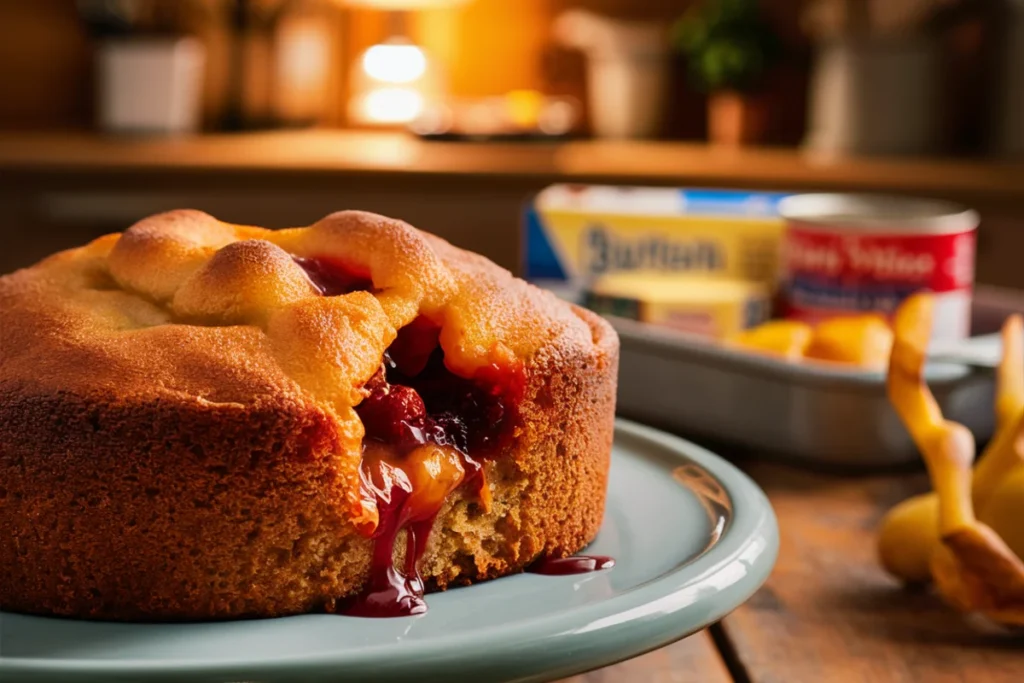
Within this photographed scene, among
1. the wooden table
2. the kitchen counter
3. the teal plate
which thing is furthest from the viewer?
the kitchen counter

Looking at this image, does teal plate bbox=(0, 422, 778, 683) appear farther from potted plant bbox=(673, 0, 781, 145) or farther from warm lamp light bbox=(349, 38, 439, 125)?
warm lamp light bbox=(349, 38, 439, 125)

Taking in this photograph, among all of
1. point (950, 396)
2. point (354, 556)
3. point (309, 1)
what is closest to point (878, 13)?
point (309, 1)

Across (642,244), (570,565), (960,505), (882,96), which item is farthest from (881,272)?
(882,96)

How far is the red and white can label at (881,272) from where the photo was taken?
1306mm

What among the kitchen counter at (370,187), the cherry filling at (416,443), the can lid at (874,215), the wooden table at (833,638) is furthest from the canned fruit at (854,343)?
the kitchen counter at (370,187)

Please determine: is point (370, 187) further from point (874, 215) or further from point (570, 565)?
point (570, 565)

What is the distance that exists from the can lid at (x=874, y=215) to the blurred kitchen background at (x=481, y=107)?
0.89 metres

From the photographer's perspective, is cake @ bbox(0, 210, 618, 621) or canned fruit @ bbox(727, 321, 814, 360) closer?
cake @ bbox(0, 210, 618, 621)

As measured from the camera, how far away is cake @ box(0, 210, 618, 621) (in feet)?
1.93

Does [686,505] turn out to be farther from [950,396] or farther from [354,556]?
[950,396]

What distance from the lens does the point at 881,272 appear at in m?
1.32

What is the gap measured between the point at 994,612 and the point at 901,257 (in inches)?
24.2

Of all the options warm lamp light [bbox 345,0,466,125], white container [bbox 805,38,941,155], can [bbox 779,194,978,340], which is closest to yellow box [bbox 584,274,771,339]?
can [bbox 779,194,978,340]

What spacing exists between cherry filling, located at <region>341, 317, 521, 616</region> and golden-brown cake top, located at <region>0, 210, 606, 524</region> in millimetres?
14
